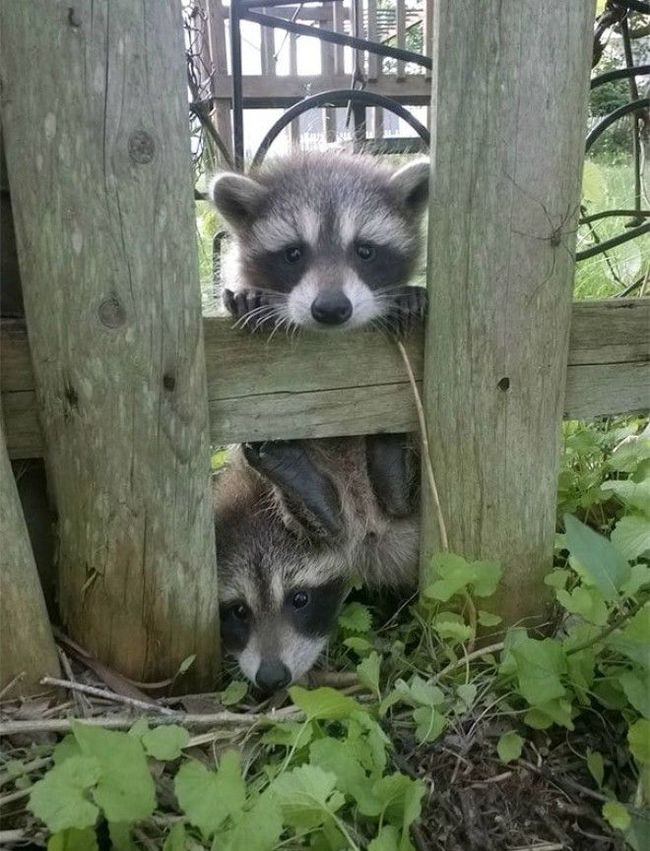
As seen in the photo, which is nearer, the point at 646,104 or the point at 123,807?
the point at 123,807

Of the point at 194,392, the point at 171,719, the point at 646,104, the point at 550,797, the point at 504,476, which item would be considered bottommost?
the point at 550,797

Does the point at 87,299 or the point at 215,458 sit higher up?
the point at 87,299

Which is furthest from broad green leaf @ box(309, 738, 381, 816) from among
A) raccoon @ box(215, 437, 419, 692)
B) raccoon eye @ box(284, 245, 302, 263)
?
Result: raccoon eye @ box(284, 245, 302, 263)

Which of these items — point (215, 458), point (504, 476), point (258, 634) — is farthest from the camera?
point (215, 458)

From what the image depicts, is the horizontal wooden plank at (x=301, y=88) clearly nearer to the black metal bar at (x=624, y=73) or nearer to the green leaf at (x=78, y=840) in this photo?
the black metal bar at (x=624, y=73)

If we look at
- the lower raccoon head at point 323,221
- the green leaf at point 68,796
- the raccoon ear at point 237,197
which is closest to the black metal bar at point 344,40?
the lower raccoon head at point 323,221

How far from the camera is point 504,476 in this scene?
2072mm

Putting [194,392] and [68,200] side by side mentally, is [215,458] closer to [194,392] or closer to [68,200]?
[194,392]

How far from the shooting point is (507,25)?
1.73 meters

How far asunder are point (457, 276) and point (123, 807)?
1280 mm

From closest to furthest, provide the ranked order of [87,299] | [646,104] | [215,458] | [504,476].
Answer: [87,299] → [504,476] → [646,104] → [215,458]

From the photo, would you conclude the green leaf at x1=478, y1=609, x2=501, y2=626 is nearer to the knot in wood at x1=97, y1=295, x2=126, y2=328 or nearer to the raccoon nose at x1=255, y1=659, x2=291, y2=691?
the raccoon nose at x1=255, y1=659, x2=291, y2=691

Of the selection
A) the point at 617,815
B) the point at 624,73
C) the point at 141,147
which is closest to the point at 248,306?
the point at 141,147

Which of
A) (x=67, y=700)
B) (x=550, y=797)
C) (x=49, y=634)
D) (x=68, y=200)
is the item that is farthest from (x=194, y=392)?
(x=550, y=797)
